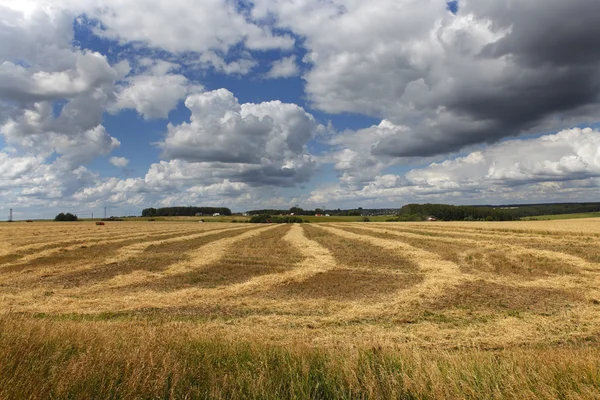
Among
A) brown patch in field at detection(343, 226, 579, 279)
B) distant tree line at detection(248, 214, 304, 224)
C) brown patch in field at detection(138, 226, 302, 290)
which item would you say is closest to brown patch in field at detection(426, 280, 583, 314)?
brown patch in field at detection(343, 226, 579, 279)

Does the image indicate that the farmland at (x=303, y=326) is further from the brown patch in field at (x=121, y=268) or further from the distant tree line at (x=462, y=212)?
the distant tree line at (x=462, y=212)

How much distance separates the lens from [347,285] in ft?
49.1

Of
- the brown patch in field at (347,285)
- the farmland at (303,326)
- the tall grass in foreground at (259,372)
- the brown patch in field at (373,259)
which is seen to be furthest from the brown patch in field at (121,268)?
the tall grass in foreground at (259,372)

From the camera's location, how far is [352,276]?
17.0 m

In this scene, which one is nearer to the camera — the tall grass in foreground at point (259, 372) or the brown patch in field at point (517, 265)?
the tall grass in foreground at point (259, 372)

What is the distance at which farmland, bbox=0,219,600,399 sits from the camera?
4887 mm

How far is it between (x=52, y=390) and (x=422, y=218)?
14160cm

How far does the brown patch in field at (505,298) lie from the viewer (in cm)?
1126

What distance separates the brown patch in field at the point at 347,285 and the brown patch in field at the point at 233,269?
9.23 feet

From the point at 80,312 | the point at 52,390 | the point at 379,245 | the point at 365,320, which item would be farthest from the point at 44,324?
the point at 379,245

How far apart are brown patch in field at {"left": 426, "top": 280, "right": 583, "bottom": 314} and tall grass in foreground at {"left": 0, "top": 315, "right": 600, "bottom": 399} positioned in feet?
18.1

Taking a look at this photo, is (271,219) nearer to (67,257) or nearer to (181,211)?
(181,211)

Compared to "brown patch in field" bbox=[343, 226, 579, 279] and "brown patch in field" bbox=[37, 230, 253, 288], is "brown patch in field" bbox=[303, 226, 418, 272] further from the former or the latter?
"brown patch in field" bbox=[37, 230, 253, 288]

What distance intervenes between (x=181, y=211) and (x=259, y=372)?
174252 mm
